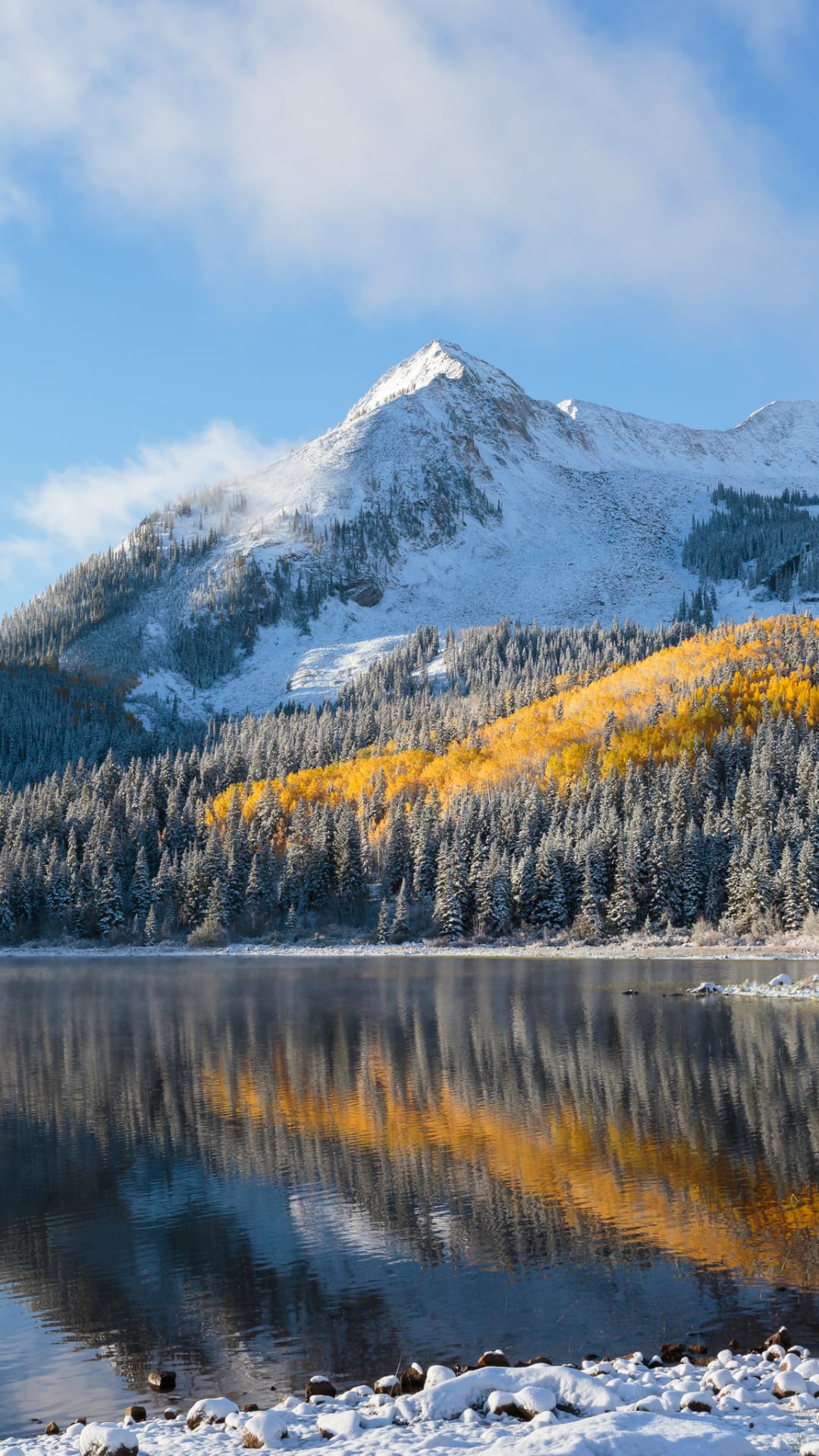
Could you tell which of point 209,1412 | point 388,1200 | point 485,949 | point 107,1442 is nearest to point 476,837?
point 485,949

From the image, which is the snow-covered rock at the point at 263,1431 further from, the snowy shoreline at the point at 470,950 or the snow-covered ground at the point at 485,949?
the snowy shoreline at the point at 470,950

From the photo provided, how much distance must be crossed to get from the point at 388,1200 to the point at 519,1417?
11.6m

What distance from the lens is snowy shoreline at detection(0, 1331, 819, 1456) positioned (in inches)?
442

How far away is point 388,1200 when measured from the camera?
76.7 ft

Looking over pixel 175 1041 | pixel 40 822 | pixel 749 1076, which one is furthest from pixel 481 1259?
pixel 40 822

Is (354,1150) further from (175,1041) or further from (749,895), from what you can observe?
(749,895)

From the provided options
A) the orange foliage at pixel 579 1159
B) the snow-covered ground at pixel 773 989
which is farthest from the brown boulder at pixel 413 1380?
the snow-covered ground at pixel 773 989

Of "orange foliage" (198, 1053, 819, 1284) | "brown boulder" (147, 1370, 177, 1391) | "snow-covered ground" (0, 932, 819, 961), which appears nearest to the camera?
"brown boulder" (147, 1370, 177, 1391)

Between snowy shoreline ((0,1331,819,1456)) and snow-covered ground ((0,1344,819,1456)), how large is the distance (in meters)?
0.02

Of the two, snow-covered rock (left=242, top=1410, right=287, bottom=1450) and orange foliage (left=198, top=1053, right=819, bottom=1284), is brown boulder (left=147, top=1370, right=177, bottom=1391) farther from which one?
orange foliage (left=198, top=1053, right=819, bottom=1284)

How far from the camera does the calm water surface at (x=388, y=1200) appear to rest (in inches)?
641

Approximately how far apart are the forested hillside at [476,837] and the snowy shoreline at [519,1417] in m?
88.1

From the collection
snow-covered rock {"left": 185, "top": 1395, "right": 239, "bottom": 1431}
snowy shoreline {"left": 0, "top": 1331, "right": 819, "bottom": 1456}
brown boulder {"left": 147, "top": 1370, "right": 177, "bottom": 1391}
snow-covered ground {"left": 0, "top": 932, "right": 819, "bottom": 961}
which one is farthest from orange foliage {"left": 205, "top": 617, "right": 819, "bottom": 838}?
snow-covered rock {"left": 185, "top": 1395, "right": 239, "bottom": 1431}

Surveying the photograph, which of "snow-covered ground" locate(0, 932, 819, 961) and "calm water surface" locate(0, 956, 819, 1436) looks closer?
"calm water surface" locate(0, 956, 819, 1436)
